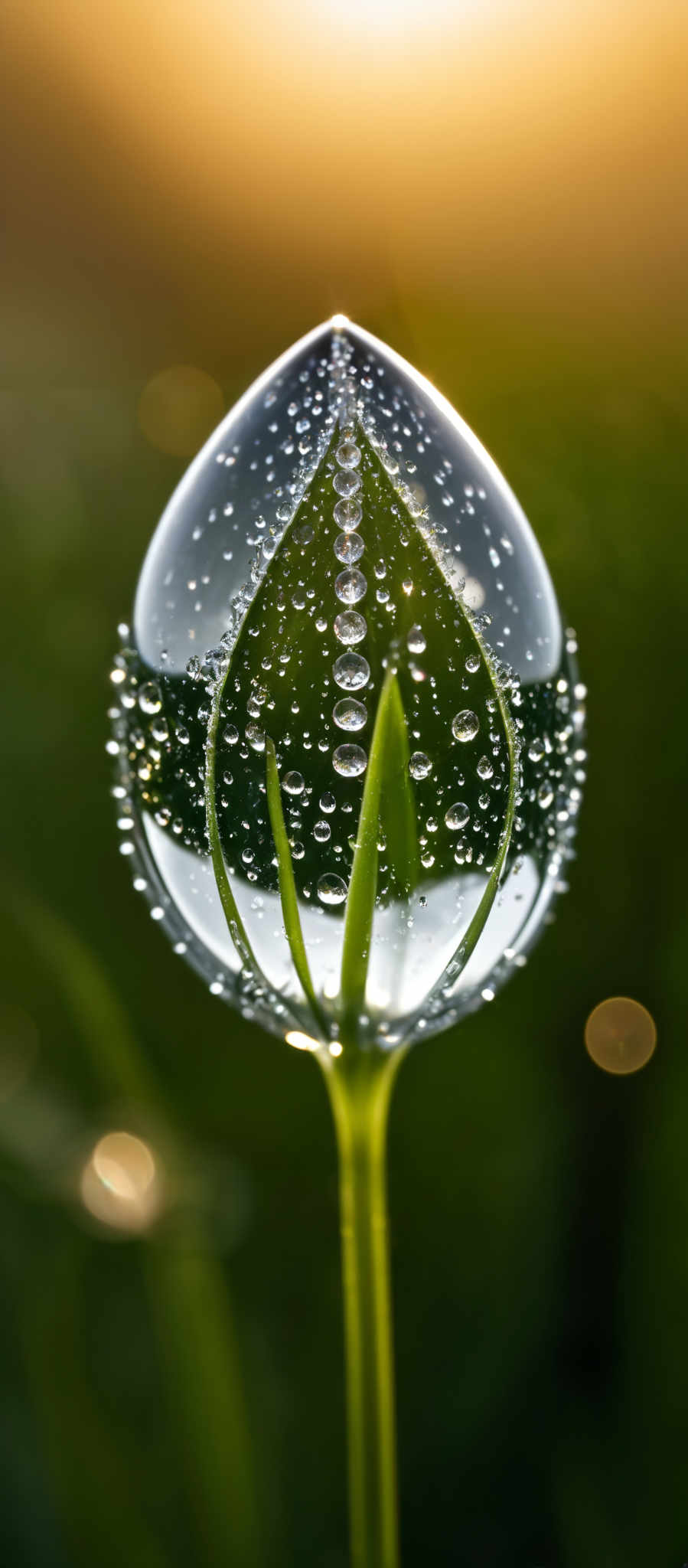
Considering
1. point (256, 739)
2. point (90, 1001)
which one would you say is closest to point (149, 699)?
point (256, 739)

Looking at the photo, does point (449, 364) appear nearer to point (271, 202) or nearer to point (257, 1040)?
point (271, 202)

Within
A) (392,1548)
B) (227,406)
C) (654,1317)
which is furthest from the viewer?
(227,406)

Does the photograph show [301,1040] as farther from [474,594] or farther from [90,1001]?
[90,1001]

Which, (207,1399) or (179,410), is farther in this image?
(179,410)

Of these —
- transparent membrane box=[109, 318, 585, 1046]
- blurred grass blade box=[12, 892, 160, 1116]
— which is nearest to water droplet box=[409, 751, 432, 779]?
transparent membrane box=[109, 318, 585, 1046]

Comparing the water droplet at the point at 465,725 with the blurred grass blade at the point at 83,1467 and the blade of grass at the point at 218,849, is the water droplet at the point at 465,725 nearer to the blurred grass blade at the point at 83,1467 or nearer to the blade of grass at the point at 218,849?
the blade of grass at the point at 218,849

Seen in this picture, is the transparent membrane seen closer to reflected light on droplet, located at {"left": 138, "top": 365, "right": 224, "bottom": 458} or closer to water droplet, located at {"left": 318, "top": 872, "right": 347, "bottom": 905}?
water droplet, located at {"left": 318, "top": 872, "right": 347, "bottom": 905}

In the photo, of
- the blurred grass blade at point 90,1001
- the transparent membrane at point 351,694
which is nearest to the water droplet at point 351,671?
the transparent membrane at point 351,694

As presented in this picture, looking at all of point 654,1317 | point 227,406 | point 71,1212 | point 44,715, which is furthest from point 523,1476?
point 227,406
